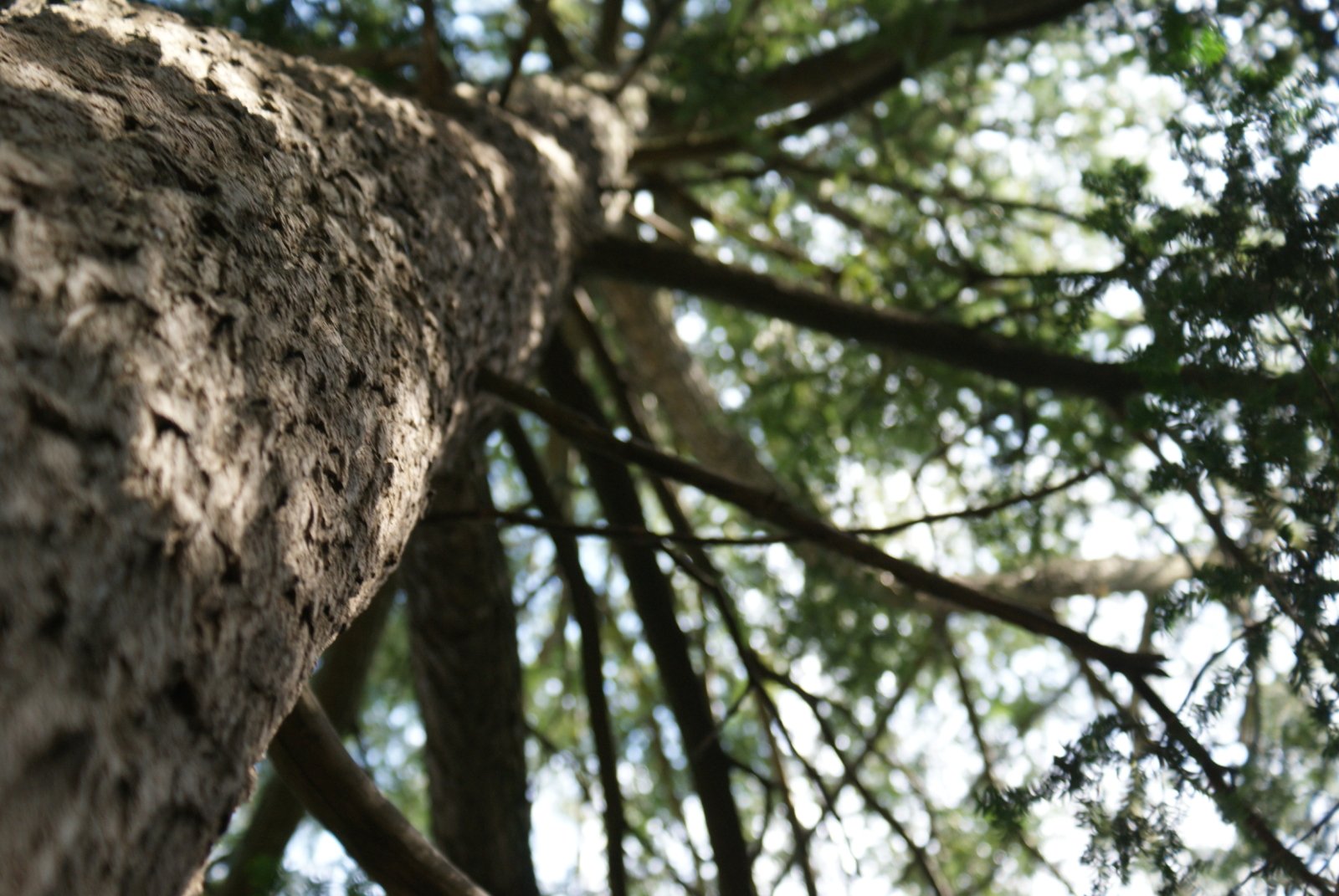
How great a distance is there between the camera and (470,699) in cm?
284

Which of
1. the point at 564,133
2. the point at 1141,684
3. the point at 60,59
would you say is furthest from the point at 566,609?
the point at 60,59

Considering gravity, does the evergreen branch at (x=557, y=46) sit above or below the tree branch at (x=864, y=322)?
above

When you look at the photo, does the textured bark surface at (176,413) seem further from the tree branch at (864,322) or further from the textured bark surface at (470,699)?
the tree branch at (864,322)

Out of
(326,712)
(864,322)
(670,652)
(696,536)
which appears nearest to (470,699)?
(326,712)

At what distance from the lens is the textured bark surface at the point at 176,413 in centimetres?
72

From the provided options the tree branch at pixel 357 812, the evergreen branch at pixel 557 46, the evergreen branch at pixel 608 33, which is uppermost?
the evergreen branch at pixel 608 33

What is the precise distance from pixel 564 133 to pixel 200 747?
278cm

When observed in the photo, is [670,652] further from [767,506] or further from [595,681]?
[767,506]

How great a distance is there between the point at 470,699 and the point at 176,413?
211 cm

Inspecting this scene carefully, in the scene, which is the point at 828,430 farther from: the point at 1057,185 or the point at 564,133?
the point at 1057,185

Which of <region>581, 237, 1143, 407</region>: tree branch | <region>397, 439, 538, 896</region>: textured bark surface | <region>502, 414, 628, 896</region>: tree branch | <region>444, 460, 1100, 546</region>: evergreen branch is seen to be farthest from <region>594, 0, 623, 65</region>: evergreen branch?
<region>444, 460, 1100, 546</region>: evergreen branch

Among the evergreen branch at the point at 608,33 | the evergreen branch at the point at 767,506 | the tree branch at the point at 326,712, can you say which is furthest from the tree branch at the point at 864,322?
the evergreen branch at the point at 608,33

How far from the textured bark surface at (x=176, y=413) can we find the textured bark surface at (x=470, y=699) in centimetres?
122

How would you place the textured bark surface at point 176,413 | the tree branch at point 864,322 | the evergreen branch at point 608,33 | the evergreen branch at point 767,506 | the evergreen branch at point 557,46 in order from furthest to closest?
the evergreen branch at point 608,33 → the evergreen branch at point 557,46 → the tree branch at point 864,322 → the evergreen branch at point 767,506 → the textured bark surface at point 176,413
